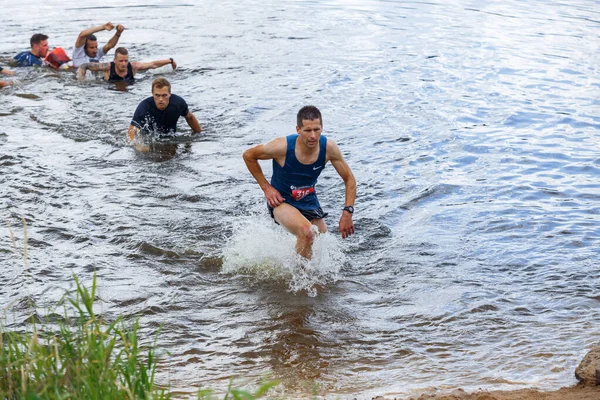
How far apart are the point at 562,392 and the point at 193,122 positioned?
8.89 metres

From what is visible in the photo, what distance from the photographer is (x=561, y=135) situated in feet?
→ 43.2

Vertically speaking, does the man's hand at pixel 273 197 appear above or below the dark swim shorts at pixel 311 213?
above

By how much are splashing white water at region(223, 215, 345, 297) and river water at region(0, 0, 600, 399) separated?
0.02 meters

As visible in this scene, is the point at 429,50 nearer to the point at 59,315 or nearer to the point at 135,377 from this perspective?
the point at 59,315

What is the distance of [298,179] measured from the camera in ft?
26.0

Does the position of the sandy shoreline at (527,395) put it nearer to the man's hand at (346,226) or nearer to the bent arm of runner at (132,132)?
the man's hand at (346,226)

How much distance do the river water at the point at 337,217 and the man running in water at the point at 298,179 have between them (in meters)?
0.41

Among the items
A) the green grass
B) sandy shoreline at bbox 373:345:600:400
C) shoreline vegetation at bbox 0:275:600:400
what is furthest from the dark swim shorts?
the green grass

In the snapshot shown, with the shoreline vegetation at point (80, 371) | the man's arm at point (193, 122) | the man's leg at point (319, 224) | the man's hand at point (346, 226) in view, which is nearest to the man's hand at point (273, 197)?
the man's leg at point (319, 224)

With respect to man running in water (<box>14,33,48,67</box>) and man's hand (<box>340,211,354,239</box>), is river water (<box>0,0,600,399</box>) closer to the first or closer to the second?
man running in water (<box>14,33,48,67</box>)

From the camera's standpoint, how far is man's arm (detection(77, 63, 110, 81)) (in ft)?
57.6

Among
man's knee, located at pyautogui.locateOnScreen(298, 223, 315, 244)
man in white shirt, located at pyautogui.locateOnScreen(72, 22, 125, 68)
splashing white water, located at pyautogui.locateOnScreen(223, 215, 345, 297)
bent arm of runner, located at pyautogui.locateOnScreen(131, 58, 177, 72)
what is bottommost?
splashing white water, located at pyautogui.locateOnScreen(223, 215, 345, 297)

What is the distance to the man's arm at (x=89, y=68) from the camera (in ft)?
57.6

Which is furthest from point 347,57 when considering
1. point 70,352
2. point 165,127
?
point 70,352
